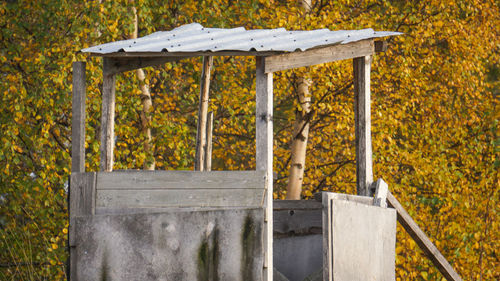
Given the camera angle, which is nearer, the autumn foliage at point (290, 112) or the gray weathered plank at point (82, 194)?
the gray weathered plank at point (82, 194)

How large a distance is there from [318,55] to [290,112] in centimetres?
683

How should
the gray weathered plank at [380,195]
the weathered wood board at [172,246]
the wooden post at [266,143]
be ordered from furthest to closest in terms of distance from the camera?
the gray weathered plank at [380,195], the wooden post at [266,143], the weathered wood board at [172,246]

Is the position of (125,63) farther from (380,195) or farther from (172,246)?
(380,195)

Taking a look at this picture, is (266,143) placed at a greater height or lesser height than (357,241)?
greater

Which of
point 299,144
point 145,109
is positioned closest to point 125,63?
point 145,109

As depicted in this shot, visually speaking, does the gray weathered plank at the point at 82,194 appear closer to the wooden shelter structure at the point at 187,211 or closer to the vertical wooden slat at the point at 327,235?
the wooden shelter structure at the point at 187,211

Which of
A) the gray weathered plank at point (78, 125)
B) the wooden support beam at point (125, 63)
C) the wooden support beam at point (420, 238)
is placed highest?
the wooden support beam at point (125, 63)

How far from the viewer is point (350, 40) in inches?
271

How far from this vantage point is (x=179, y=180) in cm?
580

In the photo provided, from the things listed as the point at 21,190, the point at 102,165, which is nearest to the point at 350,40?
the point at 102,165

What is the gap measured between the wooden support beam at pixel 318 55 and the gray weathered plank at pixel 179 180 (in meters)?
0.92

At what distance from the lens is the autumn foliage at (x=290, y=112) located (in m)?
10.9

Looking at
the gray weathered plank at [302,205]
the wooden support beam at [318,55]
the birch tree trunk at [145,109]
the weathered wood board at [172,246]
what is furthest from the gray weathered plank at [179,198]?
the birch tree trunk at [145,109]

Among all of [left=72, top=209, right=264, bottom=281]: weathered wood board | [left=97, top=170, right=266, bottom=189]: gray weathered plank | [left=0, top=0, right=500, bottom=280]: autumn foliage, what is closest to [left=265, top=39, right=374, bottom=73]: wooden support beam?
[left=97, top=170, right=266, bottom=189]: gray weathered plank
